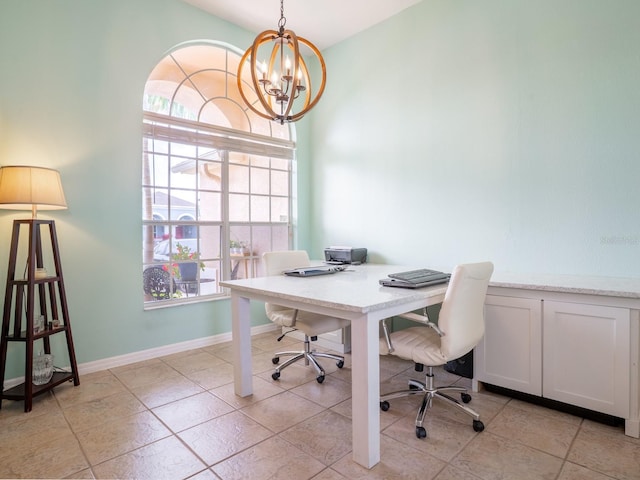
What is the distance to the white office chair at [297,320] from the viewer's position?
2.53 meters

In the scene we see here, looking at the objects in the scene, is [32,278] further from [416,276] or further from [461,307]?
[461,307]

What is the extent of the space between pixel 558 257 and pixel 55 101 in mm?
3908

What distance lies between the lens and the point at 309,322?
254cm

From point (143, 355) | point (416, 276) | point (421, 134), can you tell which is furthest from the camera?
point (421, 134)

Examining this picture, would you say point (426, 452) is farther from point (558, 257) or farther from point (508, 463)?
point (558, 257)

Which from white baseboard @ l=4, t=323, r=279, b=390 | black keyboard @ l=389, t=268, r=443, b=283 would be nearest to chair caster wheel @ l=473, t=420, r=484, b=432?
black keyboard @ l=389, t=268, r=443, b=283

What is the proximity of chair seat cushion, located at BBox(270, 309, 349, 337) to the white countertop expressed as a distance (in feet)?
3.66

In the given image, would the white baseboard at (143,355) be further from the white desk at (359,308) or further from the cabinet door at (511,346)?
the cabinet door at (511,346)

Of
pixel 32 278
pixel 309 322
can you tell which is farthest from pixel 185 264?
pixel 309 322

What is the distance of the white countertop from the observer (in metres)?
1.94

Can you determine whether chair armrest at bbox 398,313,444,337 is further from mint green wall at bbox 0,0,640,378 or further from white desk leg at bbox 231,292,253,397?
mint green wall at bbox 0,0,640,378

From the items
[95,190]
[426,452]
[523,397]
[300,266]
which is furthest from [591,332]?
[95,190]

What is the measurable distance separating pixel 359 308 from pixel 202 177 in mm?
2582

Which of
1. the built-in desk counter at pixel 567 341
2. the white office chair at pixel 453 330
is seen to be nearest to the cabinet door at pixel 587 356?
the built-in desk counter at pixel 567 341
